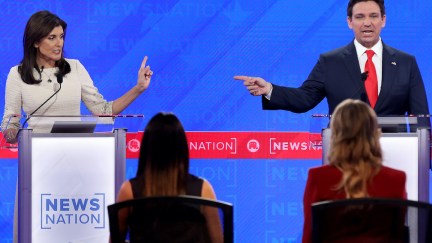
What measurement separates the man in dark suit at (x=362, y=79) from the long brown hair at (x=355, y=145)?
4.76 feet

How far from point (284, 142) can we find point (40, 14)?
2.59 metres

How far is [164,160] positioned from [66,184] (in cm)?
124

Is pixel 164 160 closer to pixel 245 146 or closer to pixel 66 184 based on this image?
pixel 66 184

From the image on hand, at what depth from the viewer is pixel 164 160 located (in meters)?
3.01

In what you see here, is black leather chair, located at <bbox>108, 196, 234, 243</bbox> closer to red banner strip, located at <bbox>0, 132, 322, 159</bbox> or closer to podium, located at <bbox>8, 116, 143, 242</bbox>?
podium, located at <bbox>8, 116, 143, 242</bbox>

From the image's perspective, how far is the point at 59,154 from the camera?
413cm

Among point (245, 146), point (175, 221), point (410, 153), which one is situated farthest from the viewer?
point (245, 146)

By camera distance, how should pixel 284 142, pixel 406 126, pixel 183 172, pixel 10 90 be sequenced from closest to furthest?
1. pixel 183 172
2. pixel 406 126
3. pixel 10 90
4. pixel 284 142

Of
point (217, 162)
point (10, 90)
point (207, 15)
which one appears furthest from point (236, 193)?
point (10, 90)

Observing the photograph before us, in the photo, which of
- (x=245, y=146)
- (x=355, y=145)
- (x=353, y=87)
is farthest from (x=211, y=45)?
(x=355, y=145)

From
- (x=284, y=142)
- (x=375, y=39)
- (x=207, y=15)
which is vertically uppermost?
(x=207, y=15)

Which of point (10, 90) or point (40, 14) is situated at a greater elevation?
point (40, 14)

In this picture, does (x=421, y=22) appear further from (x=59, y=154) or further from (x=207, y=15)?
(x=59, y=154)

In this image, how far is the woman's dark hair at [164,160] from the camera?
2990 mm
